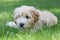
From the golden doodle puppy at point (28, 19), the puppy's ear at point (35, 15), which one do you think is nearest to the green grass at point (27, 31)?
the golden doodle puppy at point (28, 19)

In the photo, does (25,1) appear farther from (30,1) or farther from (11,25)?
(11,25)

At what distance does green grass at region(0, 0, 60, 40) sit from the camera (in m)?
5.87

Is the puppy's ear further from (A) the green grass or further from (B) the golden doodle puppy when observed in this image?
(A) the green grass

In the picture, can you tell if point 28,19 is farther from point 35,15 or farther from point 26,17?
point 35,15

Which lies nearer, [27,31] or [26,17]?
[27,31]

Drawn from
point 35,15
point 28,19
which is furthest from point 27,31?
point 35,15

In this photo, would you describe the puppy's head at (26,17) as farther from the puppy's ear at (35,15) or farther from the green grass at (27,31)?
the green grass at (27,31)

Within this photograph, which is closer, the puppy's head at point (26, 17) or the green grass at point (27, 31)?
the green grass at point (27, 31)

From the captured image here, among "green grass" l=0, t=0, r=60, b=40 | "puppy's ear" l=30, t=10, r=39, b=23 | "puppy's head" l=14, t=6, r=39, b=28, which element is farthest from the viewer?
"puppy's ear" l=30, t=10, r=39, b=23

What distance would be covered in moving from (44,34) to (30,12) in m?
1.19

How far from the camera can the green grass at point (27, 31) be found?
587cm

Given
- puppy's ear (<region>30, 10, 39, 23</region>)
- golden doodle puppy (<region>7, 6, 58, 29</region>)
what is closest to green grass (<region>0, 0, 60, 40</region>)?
golden doodle puppy (<region>7, 6, 58, 29</region>)

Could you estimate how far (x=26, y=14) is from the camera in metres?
6.96

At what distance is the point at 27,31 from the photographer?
6.59 m
